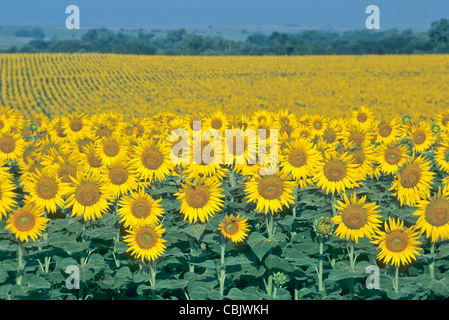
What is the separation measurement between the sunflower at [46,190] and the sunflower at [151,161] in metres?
0.79

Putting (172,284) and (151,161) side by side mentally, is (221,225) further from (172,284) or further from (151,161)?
(151,161)

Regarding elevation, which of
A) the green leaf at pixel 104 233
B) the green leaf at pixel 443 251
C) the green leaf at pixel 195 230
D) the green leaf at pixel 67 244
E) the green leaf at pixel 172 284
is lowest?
the green leaf at pixel 172 284

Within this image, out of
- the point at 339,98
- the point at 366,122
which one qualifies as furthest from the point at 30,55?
the point at 366,122

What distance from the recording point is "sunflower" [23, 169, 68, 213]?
17.6ft

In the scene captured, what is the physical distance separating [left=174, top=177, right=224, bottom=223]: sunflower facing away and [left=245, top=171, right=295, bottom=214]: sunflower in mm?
324

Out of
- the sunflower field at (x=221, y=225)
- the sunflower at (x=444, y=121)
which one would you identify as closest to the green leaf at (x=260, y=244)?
the sunflower field at (x=221, y=225)

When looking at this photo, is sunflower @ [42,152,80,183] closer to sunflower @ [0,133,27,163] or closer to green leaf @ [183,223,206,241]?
sunflower @ [0,133,27,163]

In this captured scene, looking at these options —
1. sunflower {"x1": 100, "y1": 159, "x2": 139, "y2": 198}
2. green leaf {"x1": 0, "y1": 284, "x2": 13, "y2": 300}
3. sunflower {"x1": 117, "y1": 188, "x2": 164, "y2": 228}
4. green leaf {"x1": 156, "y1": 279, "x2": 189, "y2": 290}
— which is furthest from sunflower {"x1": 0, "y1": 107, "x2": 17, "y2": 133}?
green leaf {"x1": 156, "y1": 279, "x2": 189, "y2": 290}

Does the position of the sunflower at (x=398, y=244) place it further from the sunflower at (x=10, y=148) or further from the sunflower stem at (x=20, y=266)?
the sunflower at (x=10, y=148)

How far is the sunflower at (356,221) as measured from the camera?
499cm

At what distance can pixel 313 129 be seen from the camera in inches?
326

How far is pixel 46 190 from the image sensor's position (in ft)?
17.6
